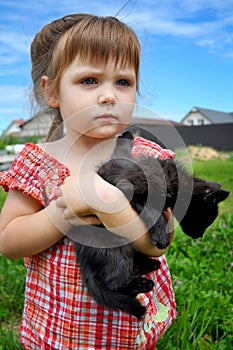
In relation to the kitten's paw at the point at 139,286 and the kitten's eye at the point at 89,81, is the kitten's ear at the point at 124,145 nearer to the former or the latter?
the kitten's eye at the point at 89,81

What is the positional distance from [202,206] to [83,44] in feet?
2.28

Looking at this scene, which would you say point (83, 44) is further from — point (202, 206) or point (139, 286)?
point (139, 286)

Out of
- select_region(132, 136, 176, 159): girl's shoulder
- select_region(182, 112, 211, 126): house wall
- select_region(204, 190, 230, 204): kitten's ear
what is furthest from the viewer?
select_region(182, 112, 211, 126): house wall

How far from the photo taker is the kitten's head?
1461 millimetres

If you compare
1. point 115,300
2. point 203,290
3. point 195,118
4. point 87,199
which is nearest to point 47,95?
point 87,199

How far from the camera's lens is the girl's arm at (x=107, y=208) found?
1303 mm

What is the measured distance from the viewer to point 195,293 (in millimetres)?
2832

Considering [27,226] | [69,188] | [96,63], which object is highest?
[96,63]

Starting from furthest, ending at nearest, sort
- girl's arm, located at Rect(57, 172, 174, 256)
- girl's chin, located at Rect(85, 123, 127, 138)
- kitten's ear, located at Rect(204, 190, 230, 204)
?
1. girl's chin, located at Rect(85, 123, 127, 138)
2. kitten's ear, located at Rect(204, 190, 230, 204)
3. girl's arm, located at Rect(57, 172, 174, 256)

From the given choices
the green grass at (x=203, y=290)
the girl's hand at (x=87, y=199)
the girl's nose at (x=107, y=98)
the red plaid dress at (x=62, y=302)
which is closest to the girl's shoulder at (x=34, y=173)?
the red plaid dress at (x=62, y=302)

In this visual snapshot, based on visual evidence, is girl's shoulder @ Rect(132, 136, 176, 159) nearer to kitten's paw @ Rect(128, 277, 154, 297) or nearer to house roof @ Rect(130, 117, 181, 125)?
house roof @ Rect(130, 117, 181, 125)

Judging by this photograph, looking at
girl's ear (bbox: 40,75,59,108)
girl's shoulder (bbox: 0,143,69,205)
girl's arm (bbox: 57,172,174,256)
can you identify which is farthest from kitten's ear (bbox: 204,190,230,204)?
girl's ear (bbox: 40,75,59,108)

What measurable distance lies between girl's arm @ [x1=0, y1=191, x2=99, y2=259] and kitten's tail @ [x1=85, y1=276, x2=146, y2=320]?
21cm

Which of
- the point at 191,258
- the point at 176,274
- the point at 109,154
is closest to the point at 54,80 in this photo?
the point at 109,154
